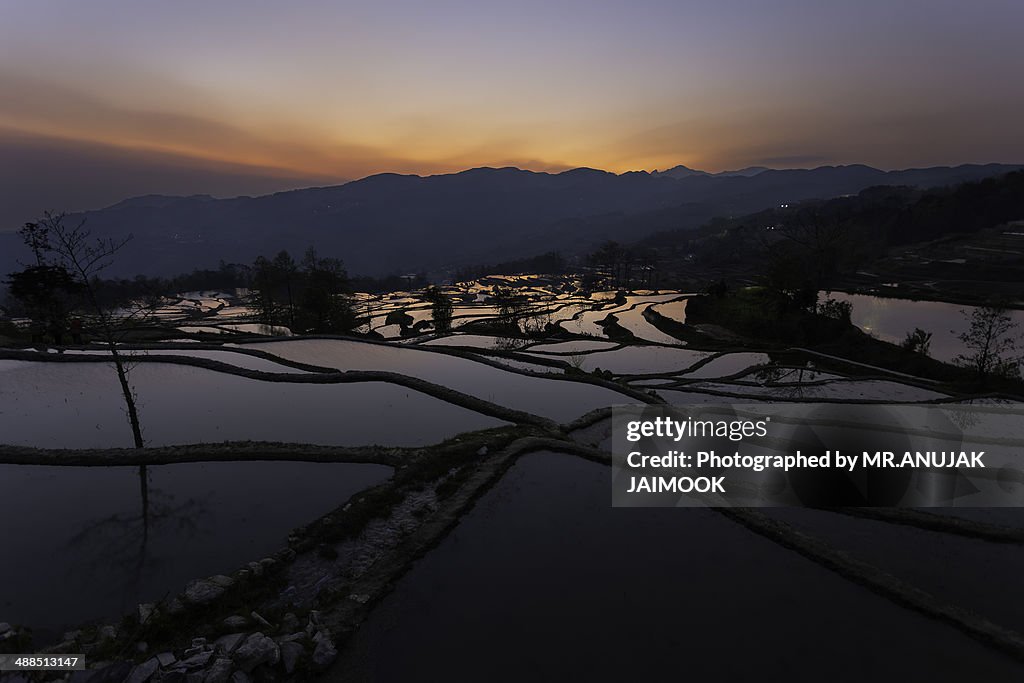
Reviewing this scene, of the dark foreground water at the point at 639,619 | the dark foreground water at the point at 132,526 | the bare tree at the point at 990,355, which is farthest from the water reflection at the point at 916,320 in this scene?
the dark foreground water at the point at 132,526

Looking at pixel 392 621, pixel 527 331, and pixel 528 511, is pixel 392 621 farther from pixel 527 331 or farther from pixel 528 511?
pixel 527 331

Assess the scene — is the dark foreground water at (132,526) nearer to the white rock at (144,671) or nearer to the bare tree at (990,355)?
the white rock at (144,671)

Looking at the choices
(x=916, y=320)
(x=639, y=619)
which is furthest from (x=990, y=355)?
(x=639, y=619)

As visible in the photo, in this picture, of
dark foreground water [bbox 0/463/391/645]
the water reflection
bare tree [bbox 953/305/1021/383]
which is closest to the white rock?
dark foreground water [bbox 0/463/391/645]

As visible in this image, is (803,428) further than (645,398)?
No

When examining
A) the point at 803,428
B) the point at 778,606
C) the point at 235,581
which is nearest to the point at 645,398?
the point at 803,428

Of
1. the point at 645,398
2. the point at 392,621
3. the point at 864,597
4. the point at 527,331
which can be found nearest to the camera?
the point at 392,621
